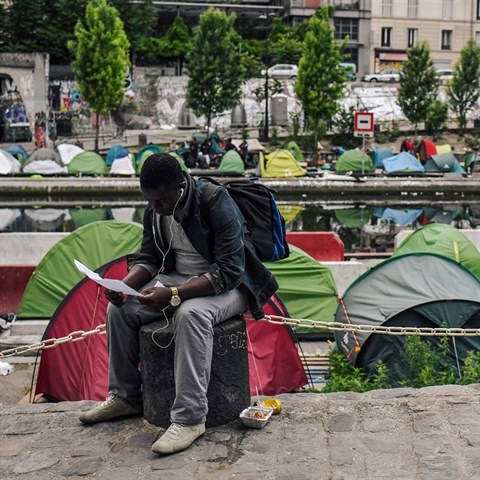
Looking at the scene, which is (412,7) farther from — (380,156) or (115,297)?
(115,297)

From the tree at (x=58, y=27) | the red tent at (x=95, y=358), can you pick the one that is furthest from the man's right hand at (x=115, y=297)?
the tree at (x=58, y=27)

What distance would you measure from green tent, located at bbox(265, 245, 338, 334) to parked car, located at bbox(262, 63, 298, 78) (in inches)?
1741

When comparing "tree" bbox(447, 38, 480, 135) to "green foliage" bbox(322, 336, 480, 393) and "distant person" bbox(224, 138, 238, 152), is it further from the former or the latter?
"green foliage" bbox(322, 336, 480, 393)

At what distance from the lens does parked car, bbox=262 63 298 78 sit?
55094 millimetres

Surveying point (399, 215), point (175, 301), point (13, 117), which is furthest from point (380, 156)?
point (175, 301)

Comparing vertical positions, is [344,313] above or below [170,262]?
below

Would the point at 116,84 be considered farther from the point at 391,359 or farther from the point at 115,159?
the point at 391,359

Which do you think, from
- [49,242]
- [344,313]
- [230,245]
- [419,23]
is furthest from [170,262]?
[419,23]

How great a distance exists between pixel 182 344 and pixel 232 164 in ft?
94.2

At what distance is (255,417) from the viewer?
4969 mm

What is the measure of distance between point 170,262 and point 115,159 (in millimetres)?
30307

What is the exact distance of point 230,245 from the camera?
4871 mm

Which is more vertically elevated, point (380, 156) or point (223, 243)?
point (223, 243)

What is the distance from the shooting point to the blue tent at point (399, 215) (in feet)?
84.1
